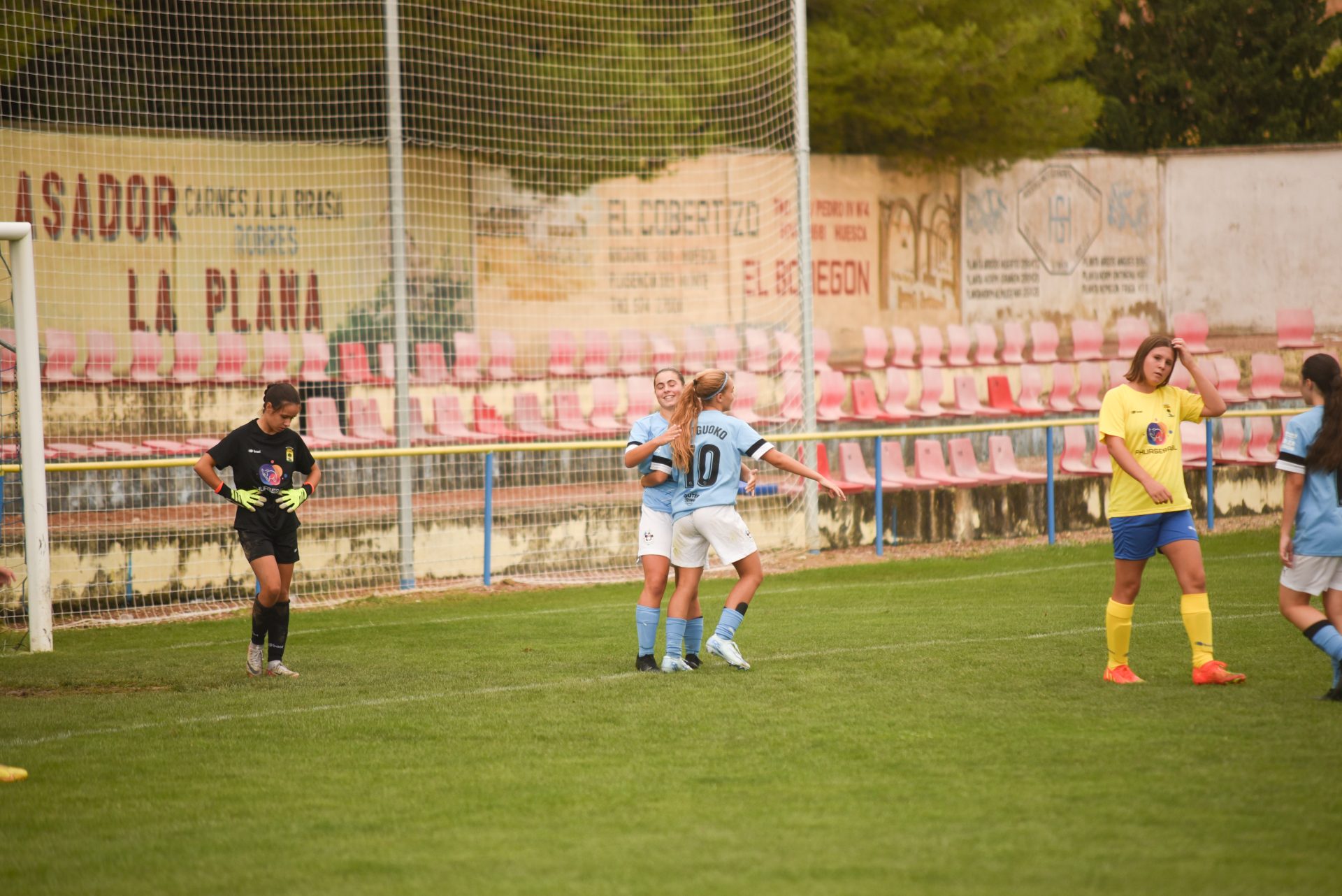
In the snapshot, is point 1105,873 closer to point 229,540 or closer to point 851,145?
point 229,540

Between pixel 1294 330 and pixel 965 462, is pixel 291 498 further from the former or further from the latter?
pixel 1294 330

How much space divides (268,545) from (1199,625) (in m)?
5.23

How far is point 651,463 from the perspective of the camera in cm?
871

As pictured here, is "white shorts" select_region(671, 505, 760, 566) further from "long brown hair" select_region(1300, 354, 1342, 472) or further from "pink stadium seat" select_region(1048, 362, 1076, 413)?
"pink stadium seat" select_region(1048, 362, 1076, 413)

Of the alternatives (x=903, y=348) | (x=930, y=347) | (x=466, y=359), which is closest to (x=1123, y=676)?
(x=466, y=359)

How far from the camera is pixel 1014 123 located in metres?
24.9

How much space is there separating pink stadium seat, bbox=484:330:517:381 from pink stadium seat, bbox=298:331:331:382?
1.95m

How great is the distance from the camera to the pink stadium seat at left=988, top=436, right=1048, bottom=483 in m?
17.6

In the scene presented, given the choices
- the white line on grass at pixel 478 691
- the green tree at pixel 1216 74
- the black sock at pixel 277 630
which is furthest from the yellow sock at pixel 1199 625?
the green tree at pixel 1216 74

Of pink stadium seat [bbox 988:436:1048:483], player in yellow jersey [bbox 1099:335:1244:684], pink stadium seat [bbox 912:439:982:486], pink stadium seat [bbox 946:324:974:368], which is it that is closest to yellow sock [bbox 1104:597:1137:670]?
player in yellow jersey [bbox 1099:335:1244:684]

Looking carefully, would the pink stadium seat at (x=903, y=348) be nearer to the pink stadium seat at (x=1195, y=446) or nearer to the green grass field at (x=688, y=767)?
the pink stadium seat at (x=1195, y=446)

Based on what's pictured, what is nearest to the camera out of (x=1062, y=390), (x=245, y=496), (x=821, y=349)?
(x=245, y=496)

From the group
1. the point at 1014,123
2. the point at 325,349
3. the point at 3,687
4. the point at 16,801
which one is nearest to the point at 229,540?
the point at 3,687

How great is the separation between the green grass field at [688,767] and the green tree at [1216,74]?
70.3 feet
